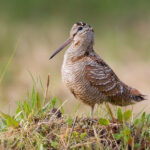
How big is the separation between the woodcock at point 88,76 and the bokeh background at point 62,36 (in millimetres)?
3284

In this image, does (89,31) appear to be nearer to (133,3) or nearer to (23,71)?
(23,71)

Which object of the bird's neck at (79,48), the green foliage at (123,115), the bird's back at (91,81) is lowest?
the green foliage at (123,115)

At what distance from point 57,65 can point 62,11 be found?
1.63 meters

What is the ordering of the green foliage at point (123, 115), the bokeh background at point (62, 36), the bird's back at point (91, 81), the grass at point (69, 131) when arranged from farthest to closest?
the bokeh background at point (62, 36)
the bird's back at point (91, 81)
the green foliage at point (123, 115)
the grass at point (69, 131)

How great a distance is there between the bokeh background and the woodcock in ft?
10.8

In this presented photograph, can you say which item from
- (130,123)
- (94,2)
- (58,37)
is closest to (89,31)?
(130,123)

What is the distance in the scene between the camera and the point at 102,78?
695 cm

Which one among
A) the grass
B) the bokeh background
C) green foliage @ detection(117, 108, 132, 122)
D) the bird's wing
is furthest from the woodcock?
the bokeh background

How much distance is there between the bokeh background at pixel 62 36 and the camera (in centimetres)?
1098

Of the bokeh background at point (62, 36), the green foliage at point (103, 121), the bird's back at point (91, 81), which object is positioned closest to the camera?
the green foliage at point (103, 121)

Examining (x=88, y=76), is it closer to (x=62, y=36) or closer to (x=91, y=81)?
(x=91, y=81)

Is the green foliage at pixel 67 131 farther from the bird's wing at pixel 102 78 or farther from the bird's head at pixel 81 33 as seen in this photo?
the bird's head at pixel 81 33

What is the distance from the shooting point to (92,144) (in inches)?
223

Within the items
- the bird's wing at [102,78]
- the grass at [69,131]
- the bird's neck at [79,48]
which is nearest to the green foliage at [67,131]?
the grass at [69,131]
